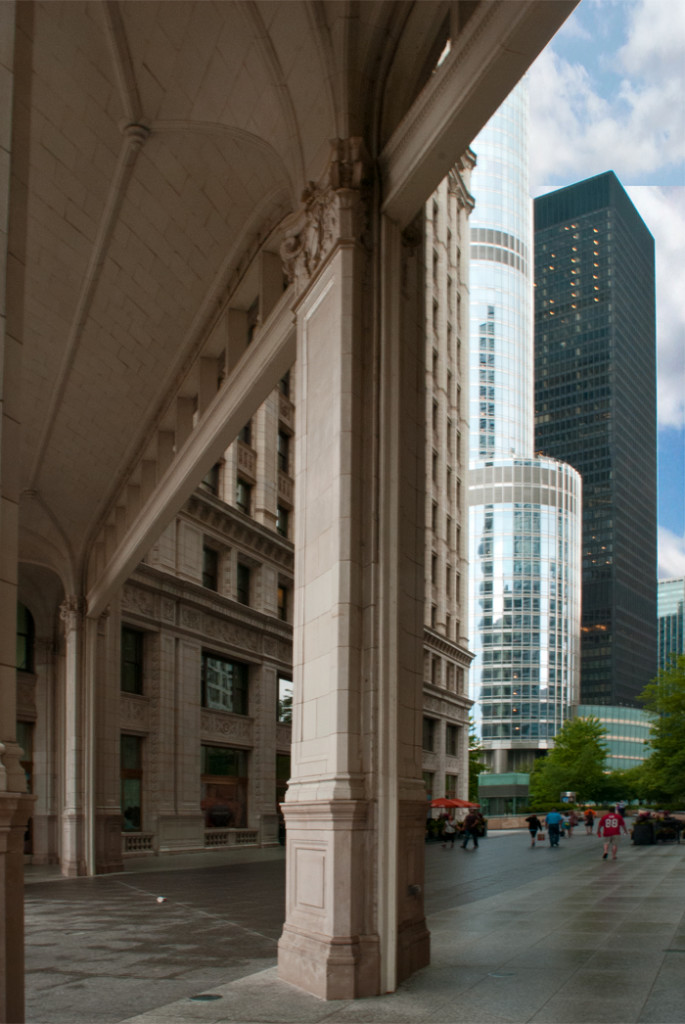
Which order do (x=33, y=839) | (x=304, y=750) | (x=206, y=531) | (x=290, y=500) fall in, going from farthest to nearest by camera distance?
(x=290, y=500) < (x=206, y=531) < (x=33, y=839) < (x=304, y=750)

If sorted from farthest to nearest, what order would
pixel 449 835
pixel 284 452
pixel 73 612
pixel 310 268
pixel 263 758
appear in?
1. pixel 284 452
2. pixel 449 835
3. pixel 263 758
4. pixel 73 612
5. pixel 310 268

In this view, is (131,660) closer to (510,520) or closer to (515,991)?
(515,991)

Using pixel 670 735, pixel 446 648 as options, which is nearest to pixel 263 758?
pixel 446 648

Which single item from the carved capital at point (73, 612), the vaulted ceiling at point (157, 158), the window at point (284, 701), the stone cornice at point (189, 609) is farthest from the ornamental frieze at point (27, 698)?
the window at point (284, 701)

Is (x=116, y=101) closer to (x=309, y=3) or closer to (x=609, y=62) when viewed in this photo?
(x=309, y=3)

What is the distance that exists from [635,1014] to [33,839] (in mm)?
26800

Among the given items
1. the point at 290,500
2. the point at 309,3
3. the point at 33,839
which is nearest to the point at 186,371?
the point at 309,3

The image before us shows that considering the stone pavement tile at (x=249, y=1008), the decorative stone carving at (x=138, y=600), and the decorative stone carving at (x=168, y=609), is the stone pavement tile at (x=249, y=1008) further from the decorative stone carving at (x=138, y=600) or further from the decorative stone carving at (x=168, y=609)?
the decorative stone carving at (x=168, y=609)

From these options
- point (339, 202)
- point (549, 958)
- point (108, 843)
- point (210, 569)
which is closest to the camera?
point (549, 958)

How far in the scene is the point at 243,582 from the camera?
39812 mm

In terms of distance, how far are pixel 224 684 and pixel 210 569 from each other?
174 inches

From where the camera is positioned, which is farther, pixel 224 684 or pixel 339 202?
Result: pixel 224 684

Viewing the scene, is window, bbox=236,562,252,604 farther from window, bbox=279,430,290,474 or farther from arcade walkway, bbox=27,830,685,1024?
arcade walkway, bbox=27,830,685,1024

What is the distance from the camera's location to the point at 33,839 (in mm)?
31031
